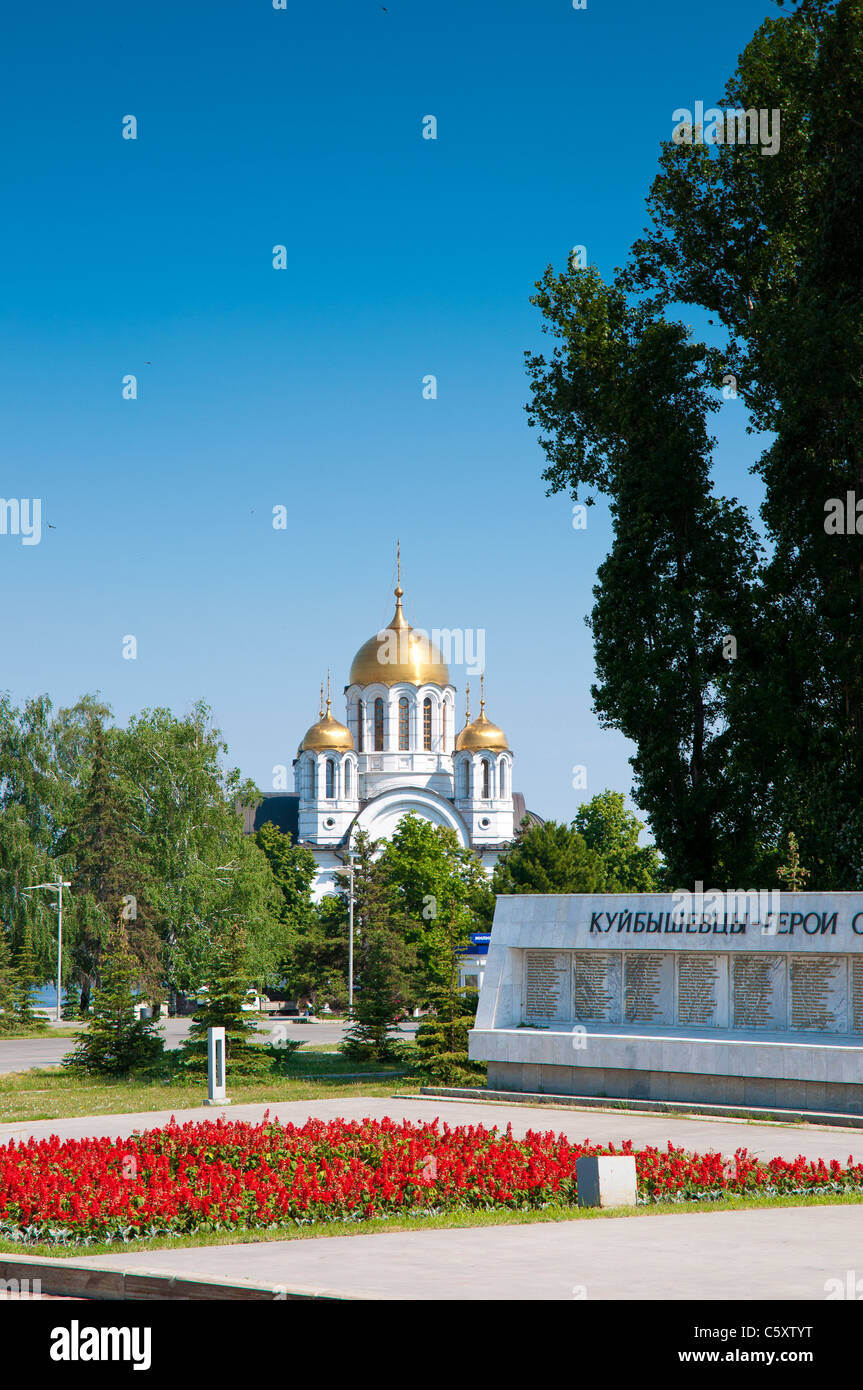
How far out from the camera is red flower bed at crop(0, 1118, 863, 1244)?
977 centimetres

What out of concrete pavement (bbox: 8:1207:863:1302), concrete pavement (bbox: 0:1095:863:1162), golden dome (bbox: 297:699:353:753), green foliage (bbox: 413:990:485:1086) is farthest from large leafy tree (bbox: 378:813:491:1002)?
concrete pavement (bbox: 8:1207:863:1302)

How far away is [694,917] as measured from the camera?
738 inches

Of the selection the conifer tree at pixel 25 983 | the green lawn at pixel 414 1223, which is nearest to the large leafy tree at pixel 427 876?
the conifer tree at pixel 25 983

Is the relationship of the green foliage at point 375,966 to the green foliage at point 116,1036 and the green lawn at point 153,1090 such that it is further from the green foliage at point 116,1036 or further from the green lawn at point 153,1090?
the green foliage at point 116,1036

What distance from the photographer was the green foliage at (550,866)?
5288 centimetres

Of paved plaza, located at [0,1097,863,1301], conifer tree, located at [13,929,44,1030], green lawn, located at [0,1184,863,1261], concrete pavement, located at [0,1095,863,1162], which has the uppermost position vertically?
paved plaza, located at [0,1097,863,1301]

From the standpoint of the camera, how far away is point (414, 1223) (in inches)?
391

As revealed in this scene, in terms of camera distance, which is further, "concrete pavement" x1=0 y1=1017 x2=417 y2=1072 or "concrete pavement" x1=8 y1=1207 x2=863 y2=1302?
"concrete pavement" x1=0 y1=1017 x2=417 y2=1072

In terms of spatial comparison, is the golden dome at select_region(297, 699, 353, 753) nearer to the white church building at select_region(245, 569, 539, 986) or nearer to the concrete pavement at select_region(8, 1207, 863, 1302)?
the white church building at select_region(245, 569, 539, 986)

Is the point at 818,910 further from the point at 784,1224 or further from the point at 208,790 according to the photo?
the point at 208,790

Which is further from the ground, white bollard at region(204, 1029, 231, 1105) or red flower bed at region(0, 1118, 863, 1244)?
red flower bed at region(0, 1118, 863, 1244)

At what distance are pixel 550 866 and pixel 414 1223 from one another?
44555 mm

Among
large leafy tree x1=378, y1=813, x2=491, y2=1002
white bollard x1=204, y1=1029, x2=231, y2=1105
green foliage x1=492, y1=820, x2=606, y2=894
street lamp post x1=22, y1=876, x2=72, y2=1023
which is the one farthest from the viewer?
large leafy tree x1=378, y1=813, x2=491, y2=1002

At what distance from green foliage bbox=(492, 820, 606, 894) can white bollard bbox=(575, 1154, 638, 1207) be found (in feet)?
134
